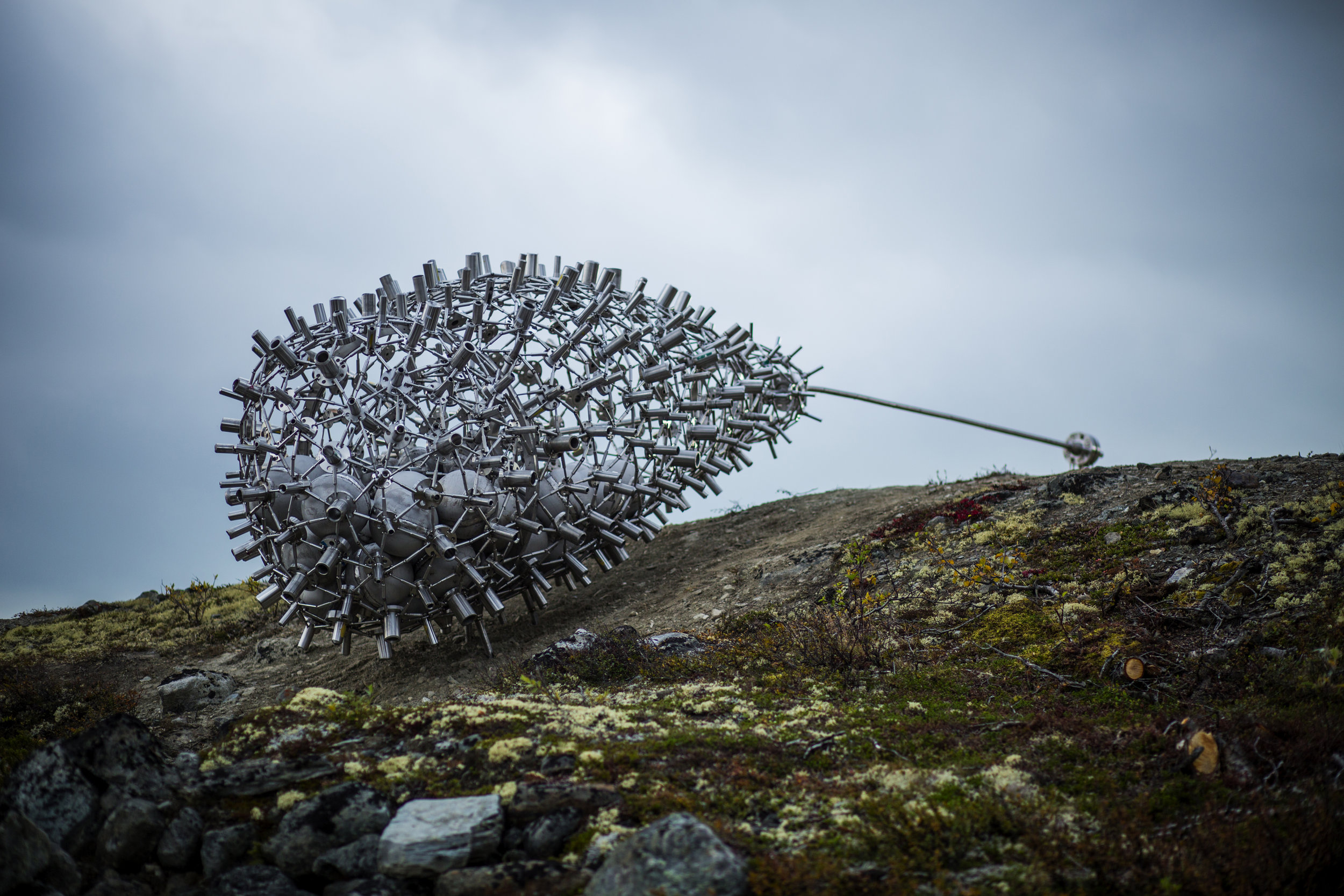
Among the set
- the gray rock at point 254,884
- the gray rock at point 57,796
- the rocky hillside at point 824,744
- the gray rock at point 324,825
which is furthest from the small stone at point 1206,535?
the gray rock at point 57,796

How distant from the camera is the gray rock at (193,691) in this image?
9.36 meters

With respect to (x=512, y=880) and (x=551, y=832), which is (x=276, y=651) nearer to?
(x=551, y=832)

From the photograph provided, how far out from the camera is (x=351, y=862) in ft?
13.1

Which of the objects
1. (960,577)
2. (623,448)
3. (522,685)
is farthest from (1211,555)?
(522,685)

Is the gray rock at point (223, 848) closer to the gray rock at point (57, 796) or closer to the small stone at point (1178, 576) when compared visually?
the gray rock at point (57, 796)

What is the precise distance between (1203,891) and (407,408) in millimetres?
6875

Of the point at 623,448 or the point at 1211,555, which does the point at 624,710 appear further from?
the point at 1211,555

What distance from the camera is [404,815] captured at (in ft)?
13.4

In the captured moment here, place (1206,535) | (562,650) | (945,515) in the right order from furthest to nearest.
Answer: (945,515) → (1206,535) → (562,650)

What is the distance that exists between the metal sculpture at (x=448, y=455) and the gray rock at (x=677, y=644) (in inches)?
52.0

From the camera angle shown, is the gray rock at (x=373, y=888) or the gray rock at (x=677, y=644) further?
the gray rock at (x=677, y=644)

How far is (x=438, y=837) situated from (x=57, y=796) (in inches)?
81.7

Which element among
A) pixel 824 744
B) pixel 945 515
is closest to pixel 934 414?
pixel 945 515

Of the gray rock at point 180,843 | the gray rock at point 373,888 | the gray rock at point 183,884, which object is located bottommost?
the gray rock at point 373,888
